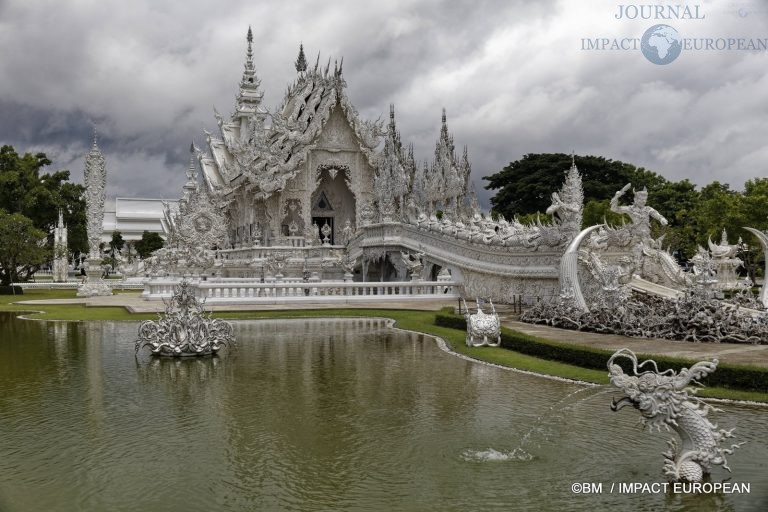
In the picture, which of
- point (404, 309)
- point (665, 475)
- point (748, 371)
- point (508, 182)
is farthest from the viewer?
point (508, 182)

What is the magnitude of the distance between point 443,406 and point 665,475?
324cm

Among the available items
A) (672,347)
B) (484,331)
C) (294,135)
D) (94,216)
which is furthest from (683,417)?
(294,135)

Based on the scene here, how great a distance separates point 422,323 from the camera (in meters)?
18.7

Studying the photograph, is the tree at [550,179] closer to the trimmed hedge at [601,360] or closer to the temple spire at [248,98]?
the temple spire at [248,98]

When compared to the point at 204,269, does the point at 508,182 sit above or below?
above

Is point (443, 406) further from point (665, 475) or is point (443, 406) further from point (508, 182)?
point (508, 182)

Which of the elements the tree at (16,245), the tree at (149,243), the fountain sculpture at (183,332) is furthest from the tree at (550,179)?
the fountain sculpture at (183,332)

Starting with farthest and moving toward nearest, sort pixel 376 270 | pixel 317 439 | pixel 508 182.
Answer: pixel 508 182 < pixel 376 270 < pixel 317 439

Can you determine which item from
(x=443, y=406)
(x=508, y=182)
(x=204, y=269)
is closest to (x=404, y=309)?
A: (x=204, y=269)

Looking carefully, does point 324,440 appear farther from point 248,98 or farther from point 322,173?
point 248,98

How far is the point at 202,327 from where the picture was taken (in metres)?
13.1

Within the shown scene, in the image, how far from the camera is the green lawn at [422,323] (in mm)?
10484

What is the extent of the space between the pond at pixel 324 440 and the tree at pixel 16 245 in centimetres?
2750

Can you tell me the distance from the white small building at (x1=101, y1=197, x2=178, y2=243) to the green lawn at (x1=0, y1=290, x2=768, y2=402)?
65.1m
